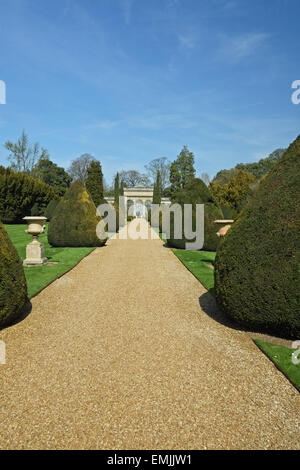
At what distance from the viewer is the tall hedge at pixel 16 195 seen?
95.1ft

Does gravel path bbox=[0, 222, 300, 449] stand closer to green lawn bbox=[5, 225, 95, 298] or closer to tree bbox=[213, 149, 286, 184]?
green lawn bbox=[5, 225, 95, 298]

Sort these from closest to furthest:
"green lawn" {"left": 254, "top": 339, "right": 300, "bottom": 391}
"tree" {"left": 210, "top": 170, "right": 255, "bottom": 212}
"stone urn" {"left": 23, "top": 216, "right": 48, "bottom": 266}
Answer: "green lawn" {"left": 254, "top": 339, "right": 300, "bottom": 391} → "stone urn" {"left": 23, "top": 216, "right": 48, "bottom": 266} → "tree" {"left": 210, "top": 170, "right": 255, "bottom": 212}

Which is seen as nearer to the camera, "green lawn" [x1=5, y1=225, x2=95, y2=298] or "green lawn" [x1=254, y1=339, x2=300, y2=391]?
"green lawn" [x1=254, y1=339, x2=300, y2=391]

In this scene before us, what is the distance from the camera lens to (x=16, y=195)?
98.5 feet

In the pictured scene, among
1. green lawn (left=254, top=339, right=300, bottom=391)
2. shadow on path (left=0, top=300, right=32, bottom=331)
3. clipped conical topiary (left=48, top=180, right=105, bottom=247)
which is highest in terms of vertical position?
clipped conical topiary (left=48, top=180, right=105, bottom=247)

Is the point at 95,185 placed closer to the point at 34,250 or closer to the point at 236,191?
the point at 236,191

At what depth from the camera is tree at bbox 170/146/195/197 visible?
56.3 meters

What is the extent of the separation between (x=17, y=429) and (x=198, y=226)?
12816 millimetres

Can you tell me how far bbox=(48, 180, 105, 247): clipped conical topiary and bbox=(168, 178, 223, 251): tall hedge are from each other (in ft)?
16.5

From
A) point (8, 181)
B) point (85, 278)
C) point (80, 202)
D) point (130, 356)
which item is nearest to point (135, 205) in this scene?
point (8, 181)

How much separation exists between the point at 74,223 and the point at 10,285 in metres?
10.8

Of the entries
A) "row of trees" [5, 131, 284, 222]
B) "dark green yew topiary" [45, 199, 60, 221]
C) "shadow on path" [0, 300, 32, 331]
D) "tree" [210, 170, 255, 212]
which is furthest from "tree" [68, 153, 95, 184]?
"shadow on path" [0, 300, 32, 331]

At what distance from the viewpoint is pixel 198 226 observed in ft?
48.3
